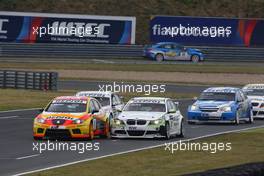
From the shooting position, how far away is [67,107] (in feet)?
88.7

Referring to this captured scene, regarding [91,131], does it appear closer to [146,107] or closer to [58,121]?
[58,121]

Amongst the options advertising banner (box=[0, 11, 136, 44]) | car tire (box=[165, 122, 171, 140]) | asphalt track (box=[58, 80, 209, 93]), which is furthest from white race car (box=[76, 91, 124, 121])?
advertising banner (box=[0, 11, 136, 44])

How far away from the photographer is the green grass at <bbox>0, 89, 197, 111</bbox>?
42938mm

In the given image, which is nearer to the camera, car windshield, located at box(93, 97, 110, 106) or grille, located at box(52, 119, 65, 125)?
grille, located at box(52, 119, 65, 125)

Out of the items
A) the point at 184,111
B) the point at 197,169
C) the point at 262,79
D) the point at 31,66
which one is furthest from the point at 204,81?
the point at 197,169

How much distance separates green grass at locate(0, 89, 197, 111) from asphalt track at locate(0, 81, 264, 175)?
5.55 metres

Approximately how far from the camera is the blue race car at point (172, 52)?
72.6 meters

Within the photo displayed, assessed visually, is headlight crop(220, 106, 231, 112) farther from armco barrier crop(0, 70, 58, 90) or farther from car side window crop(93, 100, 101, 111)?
armco barrier crop(0, 70, 58, 90)

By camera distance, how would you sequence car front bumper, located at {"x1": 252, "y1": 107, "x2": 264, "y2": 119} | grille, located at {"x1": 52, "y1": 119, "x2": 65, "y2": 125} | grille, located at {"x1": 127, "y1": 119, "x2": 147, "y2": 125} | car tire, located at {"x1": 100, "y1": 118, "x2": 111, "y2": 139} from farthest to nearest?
car front bumper, located at {"x1": 252, "y1": 107, "x2": 264, "y2": 119} → car tire, located at {"x1": 100, "y1": 118, "x2": 111, "y2": 139} → grille, located at {"x1": 127, "y1": 119, "x2": 147, "y2": 125} → grille, located at {"x1": 52, "y1": 119, "x2": 65, "y2": 125}

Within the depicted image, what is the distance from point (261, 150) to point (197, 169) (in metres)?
5.49

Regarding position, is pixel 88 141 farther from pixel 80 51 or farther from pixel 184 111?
pixel 80 51

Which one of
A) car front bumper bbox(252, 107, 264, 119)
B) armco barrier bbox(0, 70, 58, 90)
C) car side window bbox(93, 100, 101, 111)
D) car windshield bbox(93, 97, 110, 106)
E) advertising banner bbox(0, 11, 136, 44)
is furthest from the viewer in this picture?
advertising banner bbox(0, 11, 136, 44)

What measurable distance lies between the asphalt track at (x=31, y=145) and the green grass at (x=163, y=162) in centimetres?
71

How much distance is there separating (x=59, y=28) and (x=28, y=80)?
57.6 feet
